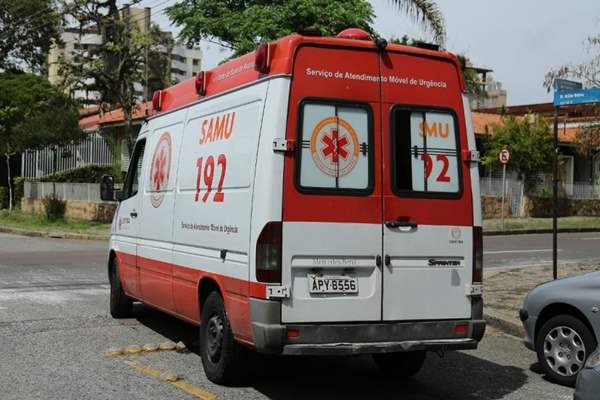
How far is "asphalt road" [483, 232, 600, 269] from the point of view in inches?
669

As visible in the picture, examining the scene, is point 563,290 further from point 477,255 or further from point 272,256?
point 272,256

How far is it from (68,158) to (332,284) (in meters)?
29.4

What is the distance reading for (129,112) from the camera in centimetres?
3075

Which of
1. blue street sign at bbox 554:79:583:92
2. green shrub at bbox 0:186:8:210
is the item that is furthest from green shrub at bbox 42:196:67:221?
blue street sign at bbox 554:79:583:92

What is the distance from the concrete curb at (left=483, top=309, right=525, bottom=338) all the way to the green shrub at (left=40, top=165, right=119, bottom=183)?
82.2 ft

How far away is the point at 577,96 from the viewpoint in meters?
9.87

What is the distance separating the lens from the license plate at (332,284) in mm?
5570

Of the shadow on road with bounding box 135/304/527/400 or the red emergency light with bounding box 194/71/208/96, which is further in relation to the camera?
the red emergency light with bounding box 194/71/208/96

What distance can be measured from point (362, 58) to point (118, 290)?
16.0ft

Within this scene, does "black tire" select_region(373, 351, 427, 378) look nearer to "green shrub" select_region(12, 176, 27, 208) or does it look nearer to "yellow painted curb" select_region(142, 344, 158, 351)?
"yellow painted curb" select_region(142, 344, 158, 351)

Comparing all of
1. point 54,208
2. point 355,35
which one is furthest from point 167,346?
point 54,208

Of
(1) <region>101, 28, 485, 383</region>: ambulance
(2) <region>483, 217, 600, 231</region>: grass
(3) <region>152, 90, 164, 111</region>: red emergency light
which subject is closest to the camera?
(1) <region>101, 28, 485, 383</region>: ambulance

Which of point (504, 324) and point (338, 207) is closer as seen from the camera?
point (338, 207)

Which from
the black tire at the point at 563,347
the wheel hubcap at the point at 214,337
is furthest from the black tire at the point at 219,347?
the black tire at the point at 563,347
